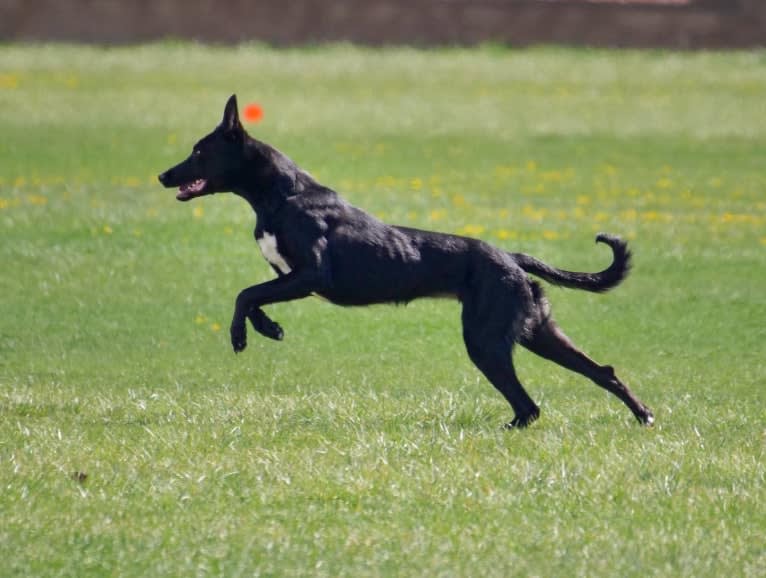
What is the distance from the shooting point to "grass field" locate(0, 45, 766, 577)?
6105mm

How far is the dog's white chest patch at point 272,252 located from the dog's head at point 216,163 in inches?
19.0

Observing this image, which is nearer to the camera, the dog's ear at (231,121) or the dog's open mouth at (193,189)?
the dog's ear at (231,121)

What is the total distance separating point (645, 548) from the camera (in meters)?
5.97

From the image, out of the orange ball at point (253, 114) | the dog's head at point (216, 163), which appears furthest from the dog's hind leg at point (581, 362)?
the orange ball at point (253, 114)

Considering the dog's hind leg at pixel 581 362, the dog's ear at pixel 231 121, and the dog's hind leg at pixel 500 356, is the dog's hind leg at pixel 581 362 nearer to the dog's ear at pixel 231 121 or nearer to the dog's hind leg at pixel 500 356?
the dog's hind leg at pixel 500 356

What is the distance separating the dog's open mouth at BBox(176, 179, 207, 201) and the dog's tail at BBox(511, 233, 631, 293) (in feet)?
5.83

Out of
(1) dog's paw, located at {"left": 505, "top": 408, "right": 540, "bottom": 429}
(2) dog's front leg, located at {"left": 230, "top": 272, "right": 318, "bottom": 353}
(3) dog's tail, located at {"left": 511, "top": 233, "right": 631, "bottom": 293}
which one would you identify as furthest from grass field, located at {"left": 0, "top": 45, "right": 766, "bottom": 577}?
(3) dog's tail, located at {"left": 511, "top": 233, "right": 631, "bottom": 293}

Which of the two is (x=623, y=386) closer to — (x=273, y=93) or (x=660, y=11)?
(x=273, y=93)

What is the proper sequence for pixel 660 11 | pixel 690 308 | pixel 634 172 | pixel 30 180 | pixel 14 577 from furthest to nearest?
1. pixel 660 11
2. pixel 634 172
3. pixel 30 180
4. pixel 690 308
5. pixel 14 577

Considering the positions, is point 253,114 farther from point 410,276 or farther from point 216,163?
point 410,276

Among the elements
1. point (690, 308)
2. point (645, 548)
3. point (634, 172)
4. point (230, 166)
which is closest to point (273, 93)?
point (634, 172)

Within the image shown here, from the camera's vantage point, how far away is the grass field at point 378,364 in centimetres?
611

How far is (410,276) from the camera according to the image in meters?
8.23

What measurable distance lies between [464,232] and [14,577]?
10.3m
